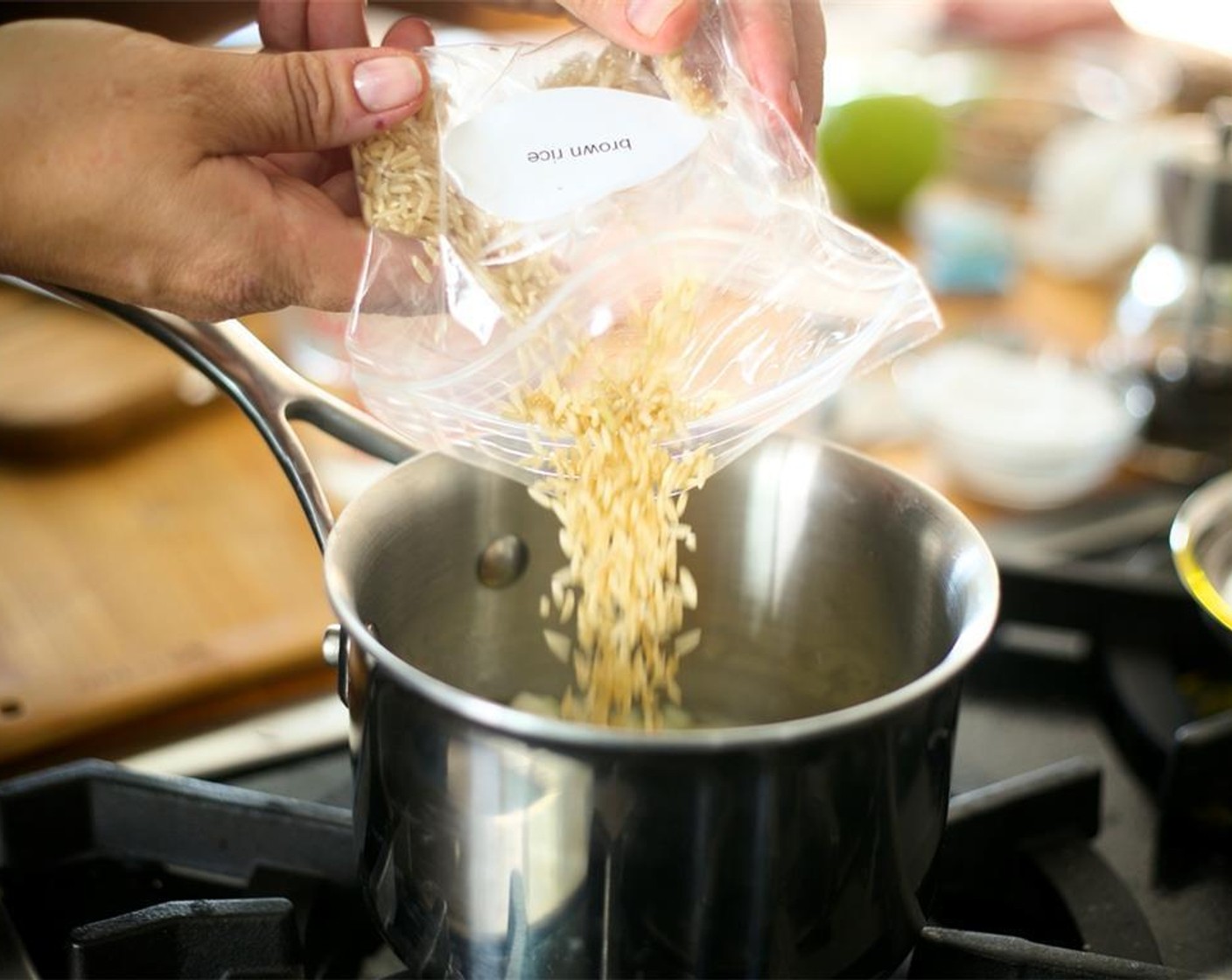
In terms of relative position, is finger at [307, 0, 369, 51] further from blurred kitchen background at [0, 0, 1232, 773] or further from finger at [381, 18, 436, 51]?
blurred kitchen background at [0, 0, 1232, 773]

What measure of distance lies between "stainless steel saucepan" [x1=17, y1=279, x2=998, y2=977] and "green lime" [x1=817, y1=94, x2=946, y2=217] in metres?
0.89

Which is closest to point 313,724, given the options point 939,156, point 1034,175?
point 939,156

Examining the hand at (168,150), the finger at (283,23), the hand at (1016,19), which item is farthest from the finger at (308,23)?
the hand at (1016,19)

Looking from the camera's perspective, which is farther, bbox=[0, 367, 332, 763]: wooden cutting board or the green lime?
the green lime

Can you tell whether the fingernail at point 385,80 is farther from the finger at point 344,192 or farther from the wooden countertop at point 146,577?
the wooden countertop at point 146,577

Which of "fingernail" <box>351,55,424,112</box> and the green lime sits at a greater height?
"fingernail" <box>351,55,424,112</box>

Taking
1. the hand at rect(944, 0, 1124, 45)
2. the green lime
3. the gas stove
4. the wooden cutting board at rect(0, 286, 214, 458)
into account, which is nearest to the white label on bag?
the gas stove

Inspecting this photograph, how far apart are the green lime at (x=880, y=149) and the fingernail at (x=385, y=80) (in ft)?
3.08

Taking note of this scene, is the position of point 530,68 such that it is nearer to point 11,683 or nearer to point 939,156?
point 11,683

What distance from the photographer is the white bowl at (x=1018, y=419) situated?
1.12 m

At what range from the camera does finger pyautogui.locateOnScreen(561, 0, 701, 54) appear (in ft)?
2.12

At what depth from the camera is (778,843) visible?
20.1 inches

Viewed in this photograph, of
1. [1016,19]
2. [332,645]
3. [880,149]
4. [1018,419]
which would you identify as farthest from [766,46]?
[1016,19]

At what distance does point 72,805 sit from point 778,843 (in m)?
0.41
